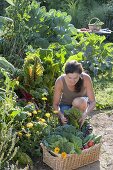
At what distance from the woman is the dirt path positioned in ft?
1.49

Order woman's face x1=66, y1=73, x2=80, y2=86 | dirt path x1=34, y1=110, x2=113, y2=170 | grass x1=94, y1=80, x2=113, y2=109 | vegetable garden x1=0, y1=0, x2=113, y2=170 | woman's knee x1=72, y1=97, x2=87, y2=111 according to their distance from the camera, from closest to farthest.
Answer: vegetable garden x1=0, y1=0, x2=113, y2=170
dirt path x1=34, y1=110, x2=113, y2=170
woman's face x1=66, y1=73, x2=80, y2=86
woman's knee x1=72, y1=97, x2=87, y2=111
grass x1=94, y1=80, x2=113, y2=109

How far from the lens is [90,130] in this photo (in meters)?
4.47

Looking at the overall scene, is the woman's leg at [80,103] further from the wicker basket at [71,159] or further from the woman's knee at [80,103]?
the wicker basket at [71,159]

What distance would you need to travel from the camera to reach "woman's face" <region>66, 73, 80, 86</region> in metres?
4.32

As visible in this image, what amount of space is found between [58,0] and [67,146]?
30.8 ft

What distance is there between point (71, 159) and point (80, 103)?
0.88m

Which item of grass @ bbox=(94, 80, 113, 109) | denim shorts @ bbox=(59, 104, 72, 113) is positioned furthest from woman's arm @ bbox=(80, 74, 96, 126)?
grass @ bbox=(94, 80, 113, 109)

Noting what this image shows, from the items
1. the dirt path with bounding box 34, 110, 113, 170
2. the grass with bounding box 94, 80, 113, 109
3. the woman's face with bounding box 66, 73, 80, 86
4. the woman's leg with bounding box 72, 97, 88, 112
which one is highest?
the woman's face with bounding box 66, 73, 80, 86

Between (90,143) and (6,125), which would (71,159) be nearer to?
(90,143)

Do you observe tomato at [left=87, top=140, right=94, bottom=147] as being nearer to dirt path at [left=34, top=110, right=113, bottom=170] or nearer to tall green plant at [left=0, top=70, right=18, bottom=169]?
dirt path at [left=34, top=110, right=113, bottom=170]

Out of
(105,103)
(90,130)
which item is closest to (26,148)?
(90,130)

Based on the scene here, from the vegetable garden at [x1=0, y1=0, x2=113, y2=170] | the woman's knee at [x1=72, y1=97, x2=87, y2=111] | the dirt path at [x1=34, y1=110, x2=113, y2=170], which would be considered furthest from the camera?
the woman's knee at [x1=72, y1=97, x2=87, y2=111]

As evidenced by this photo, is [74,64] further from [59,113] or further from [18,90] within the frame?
[18,90]

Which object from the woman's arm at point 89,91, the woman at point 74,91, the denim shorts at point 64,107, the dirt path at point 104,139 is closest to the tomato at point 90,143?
the dirt path at point 104,139
